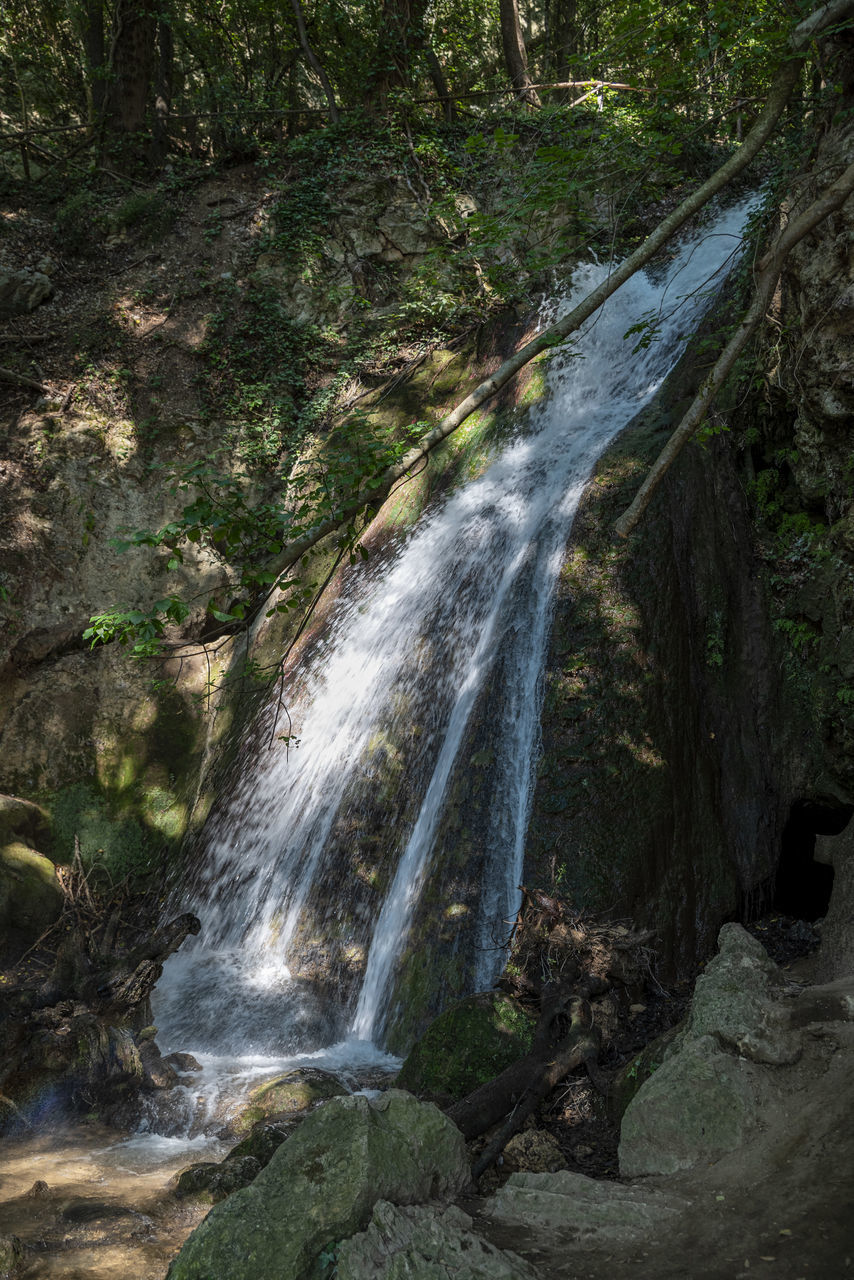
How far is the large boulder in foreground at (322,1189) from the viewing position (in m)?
2.42

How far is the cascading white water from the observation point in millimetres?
5832

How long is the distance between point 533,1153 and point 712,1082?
3.54 ft

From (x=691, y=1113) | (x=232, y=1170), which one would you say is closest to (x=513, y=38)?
Answer: (x=691, y=1113)

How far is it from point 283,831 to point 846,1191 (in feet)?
18.1

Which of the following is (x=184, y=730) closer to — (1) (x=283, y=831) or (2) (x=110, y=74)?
(1) (x=283, y=831)

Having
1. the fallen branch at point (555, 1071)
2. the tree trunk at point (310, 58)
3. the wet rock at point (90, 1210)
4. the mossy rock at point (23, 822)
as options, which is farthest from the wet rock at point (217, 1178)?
the tree trunk at point (310, 58)

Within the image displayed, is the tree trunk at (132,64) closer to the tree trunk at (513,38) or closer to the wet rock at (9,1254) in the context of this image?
the tree trunk at (513,38)

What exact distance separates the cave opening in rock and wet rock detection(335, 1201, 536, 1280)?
458 cm

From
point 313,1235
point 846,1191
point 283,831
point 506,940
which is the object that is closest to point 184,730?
point 283,831

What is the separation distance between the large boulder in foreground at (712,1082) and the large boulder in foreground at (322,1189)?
2.43 feet

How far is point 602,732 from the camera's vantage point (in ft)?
18.7

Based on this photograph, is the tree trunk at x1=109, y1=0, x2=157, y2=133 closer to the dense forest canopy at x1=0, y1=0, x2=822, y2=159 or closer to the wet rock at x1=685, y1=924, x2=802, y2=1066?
the dense forest canopy at x1=0, y1=0, x2=822, y2=159

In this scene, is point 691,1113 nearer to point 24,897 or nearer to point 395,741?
point 395,741

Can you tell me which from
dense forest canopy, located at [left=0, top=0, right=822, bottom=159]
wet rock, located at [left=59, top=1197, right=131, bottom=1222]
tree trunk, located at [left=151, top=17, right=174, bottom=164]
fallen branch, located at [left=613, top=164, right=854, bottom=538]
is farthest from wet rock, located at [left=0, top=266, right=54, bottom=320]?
wet rock, located at [left=59, top=1197, right=131, bottom=1222]
